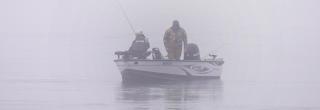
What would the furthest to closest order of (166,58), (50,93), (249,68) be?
1. (249,68)
2. (166,58)
3. (50,93)

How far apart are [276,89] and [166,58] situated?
552cm

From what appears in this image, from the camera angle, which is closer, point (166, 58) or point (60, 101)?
point (60, 101)

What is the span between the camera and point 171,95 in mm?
36344

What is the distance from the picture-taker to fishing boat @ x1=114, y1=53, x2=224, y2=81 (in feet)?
137

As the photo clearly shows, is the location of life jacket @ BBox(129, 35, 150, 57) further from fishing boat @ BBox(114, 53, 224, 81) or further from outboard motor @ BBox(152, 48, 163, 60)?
fishing boat @ BBox(114, 53, 224, 81)

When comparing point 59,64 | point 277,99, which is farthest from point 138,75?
point 59,64

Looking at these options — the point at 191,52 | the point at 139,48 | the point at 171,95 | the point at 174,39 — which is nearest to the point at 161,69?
the point at 139,48

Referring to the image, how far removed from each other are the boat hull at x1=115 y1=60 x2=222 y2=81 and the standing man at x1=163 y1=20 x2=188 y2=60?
2.00 ft

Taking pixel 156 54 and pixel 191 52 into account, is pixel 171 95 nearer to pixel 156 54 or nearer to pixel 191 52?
pixel 156 54

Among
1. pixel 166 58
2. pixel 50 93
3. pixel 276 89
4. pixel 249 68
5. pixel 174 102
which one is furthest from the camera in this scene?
pixel 249 68

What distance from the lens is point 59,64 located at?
203 feet

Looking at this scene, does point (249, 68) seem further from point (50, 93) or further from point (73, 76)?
point (50, 93)

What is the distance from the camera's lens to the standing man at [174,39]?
42.9 meters

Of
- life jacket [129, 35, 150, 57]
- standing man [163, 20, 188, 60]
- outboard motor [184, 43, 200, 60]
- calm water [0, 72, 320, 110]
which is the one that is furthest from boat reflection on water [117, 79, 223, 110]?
standing man [163, 20, 188, 60]
